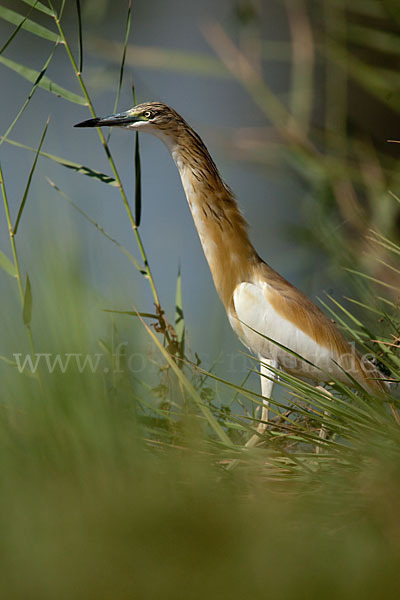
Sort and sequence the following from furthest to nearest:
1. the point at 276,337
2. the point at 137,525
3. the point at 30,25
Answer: the point at 276,337 < the point at 30,25 < the point at 137,525

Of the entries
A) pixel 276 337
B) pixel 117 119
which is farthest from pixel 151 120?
pixel 276 337

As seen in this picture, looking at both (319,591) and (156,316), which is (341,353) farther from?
(319,591)

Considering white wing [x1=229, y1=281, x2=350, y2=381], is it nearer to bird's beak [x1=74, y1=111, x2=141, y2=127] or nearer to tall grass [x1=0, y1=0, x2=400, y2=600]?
bird's beak [x1=74, y1=111, x2=141, y2=127]

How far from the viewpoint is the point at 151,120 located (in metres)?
0.95

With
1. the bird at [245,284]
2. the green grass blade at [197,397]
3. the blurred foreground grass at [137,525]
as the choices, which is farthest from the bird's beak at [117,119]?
the blurred foreground grass at [137,525]

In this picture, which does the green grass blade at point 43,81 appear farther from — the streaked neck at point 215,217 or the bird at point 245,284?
the streaked neck at point 215,217

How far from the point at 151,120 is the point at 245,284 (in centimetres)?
28

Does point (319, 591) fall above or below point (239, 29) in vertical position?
below

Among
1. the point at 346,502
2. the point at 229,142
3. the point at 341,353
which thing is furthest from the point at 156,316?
the point at 346,502

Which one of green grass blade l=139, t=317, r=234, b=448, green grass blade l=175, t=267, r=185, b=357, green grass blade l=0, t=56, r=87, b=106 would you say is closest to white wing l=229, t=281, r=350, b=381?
green grass blade l=175, t=267, r=185, b=357

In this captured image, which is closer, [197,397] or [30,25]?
[197,397]

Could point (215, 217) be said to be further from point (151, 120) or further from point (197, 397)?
point (197, 397)

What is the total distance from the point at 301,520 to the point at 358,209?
1.76ft

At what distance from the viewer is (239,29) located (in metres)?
0.66
